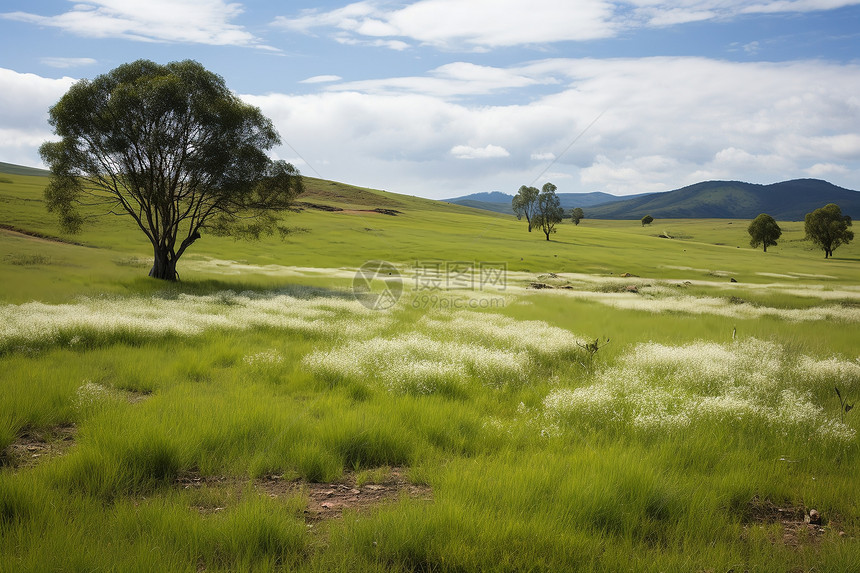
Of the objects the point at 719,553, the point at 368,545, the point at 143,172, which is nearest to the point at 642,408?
the point at 719,553

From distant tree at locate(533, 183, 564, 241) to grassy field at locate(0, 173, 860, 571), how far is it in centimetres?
8396

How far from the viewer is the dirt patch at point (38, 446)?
5680 millimetres

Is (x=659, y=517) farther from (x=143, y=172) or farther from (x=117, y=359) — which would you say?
(x=143, y=172)

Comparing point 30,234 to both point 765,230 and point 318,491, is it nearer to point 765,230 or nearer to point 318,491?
point 318,491

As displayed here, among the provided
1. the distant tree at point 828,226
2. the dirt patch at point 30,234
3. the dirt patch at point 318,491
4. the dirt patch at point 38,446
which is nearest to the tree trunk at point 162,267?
the dirt patch at point 30,234

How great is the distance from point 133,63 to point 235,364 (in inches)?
929

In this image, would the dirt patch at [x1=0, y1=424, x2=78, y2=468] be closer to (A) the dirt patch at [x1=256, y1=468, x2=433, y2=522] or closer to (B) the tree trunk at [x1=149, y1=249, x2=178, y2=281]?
(A) the dirt patch at [x1=256, y1=468, x2=433, y2=522]

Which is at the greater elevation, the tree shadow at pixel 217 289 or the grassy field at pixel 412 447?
the tree shadow at pixel 217 289

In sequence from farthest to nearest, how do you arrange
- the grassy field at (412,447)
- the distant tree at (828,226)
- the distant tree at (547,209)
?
the distant tree at (547,209) → the distant tree at (828,226) → the grassy field at (412,447)

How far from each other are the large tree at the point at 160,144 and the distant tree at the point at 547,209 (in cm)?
7898

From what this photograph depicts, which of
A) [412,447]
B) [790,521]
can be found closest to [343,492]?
[412,447]

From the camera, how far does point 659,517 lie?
199 inches

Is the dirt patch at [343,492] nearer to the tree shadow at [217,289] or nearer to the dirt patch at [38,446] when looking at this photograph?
the dirt patch at [38,446]

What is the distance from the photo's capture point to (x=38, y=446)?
20.4 feet
